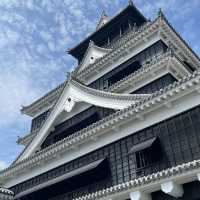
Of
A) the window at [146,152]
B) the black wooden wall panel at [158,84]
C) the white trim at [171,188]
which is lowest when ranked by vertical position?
the white trim at [171,188]

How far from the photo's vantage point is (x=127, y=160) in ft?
46.8

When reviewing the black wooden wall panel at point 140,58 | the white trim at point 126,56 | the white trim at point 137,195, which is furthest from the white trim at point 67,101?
the white trim at point 137,195

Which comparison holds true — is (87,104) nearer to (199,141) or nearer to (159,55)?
(159,55)

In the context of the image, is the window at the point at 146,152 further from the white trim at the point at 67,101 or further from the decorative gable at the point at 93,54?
the decorative gable at the point at 93,54

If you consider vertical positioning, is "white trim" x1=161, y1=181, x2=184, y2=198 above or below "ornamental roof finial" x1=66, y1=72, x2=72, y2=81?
below

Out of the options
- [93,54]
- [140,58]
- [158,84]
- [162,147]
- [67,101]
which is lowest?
[162,147]

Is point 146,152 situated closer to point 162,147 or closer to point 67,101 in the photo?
point 162,147

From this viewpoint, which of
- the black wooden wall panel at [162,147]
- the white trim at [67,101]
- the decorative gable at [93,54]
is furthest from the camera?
the decorative gable at [93,54]

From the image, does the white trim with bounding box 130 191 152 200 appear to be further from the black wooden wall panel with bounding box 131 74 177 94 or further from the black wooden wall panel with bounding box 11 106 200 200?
the black wooden wall panel with bounding box 131 74 177 94

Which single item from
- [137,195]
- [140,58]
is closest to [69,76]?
[140,58]

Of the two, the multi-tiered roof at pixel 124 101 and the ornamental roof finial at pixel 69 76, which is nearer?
the multi-tiered roof at pixel 124 101

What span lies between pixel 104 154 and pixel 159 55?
7.09 m

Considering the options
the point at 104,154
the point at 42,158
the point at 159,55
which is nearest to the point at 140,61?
the point at 159,55

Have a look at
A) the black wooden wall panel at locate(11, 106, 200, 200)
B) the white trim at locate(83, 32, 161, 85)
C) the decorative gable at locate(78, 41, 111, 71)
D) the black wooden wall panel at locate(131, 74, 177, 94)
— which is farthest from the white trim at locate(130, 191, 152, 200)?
the decorative gable at locate(78, 41, 111, 71)
